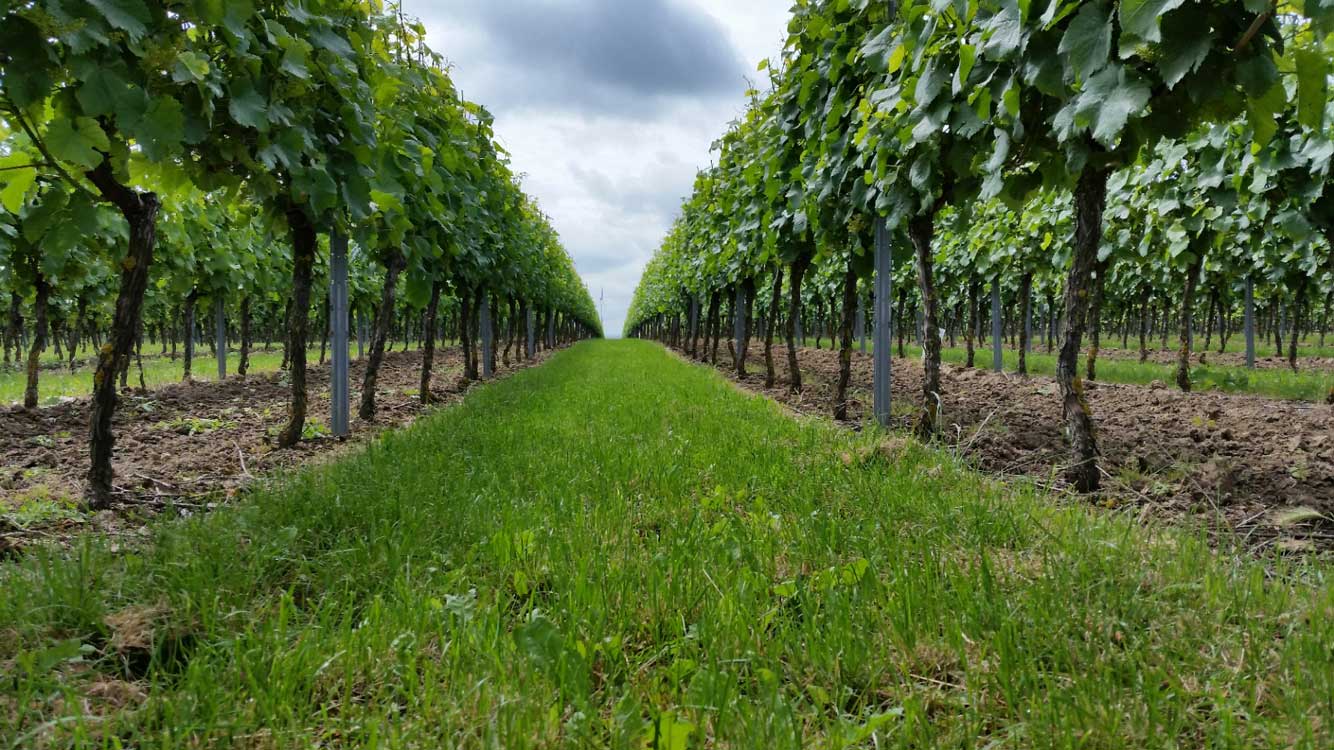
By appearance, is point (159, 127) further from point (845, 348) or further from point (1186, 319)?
point (1186, 319)

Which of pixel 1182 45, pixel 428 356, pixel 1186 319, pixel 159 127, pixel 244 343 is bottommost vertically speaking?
pixel 428 356

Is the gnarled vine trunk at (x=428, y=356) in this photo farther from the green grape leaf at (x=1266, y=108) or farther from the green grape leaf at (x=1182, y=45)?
the green grape leaf at (x=1266, y=108)

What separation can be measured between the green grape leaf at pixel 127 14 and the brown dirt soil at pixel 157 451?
6.53 ft

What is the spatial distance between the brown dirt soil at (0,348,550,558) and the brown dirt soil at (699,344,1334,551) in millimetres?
4857

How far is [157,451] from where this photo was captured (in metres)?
5.15

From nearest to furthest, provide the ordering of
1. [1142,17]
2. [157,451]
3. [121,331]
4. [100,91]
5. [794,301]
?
[1142,17]
[100,91]
[121,331]
[157,451]
[794,301]

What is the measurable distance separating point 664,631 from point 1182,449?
184 inches

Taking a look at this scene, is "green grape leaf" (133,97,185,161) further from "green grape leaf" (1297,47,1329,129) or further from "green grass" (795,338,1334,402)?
"green grass" (795,338,1334,402)

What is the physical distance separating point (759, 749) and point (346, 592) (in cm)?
149

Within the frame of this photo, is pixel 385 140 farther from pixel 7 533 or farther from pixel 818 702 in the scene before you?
pixel 818 702

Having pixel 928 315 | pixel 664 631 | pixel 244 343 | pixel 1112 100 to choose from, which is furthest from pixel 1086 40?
pixel 244 343

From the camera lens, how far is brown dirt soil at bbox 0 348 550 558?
10.5 ft

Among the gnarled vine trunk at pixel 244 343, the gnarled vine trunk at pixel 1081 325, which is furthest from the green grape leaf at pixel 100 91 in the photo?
the gnarled vine trunk at pixel 244 343

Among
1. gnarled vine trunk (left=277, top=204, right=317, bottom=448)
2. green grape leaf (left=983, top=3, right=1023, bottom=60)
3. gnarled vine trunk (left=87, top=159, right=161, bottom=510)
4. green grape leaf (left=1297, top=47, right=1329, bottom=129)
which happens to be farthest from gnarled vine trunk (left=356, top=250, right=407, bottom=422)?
green grape leaf (left=1297, top=47, right=1329, bottom=129)
